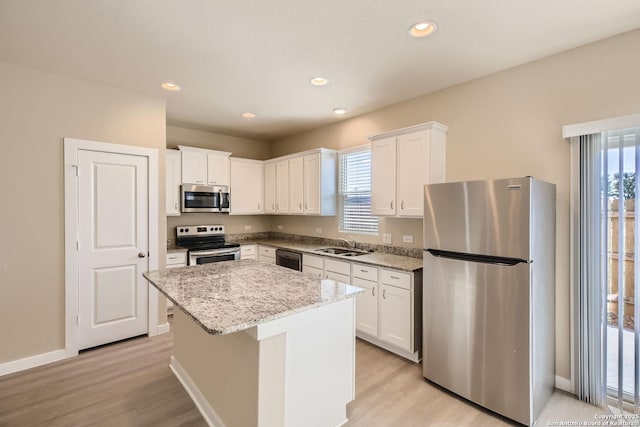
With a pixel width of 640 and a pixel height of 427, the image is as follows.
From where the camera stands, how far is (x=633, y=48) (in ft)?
7.05

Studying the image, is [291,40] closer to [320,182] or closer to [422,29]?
[422,29]

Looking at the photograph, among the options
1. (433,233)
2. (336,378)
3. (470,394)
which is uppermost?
(433,233)

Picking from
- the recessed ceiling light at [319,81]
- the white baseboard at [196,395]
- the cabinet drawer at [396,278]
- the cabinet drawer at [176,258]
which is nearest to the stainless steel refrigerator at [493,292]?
the cabinet drawer at [396,278]

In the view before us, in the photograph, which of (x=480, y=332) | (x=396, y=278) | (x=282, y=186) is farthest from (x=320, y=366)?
(x=282, y=186)

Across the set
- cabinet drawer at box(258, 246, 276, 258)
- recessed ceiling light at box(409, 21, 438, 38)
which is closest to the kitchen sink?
cabinet drawer at box(258, 246, 276, 258)

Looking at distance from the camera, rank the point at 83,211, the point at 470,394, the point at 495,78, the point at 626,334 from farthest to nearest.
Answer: the point at 83,211 < the point at 495,78 < the point at 470,394 < the point at 626,334

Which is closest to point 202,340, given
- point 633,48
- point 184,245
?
point 184,245

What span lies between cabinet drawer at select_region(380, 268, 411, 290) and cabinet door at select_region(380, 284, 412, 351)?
41 millimetres

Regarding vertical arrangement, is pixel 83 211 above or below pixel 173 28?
below

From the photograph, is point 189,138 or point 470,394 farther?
point 189,138

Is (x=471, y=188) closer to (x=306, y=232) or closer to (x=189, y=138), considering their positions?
(x=306, y=232)

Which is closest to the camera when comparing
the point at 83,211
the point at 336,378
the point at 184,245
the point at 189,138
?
the point at 336,378

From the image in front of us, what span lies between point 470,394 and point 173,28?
351cm

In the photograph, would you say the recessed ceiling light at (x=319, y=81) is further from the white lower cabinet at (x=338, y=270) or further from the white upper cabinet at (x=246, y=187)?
the white upper cabinet at (x=246, y=187)
